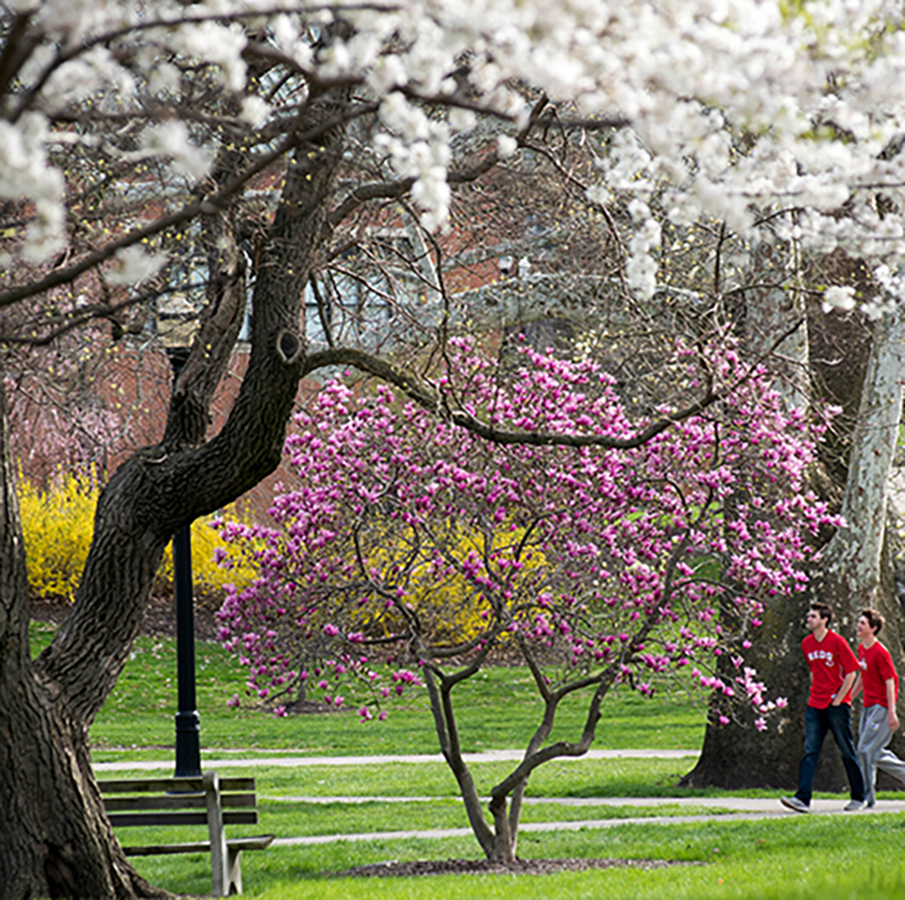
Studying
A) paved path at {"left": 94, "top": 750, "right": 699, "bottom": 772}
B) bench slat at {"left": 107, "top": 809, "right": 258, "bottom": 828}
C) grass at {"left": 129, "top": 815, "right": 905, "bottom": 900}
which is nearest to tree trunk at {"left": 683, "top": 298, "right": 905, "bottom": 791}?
paved path at {"left": 94, "top": 750, "right": 699, "bottom": 772}

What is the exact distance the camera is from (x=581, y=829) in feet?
32.4

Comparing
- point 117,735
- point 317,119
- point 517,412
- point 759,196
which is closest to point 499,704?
point 117,735

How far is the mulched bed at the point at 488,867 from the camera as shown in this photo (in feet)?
26.1

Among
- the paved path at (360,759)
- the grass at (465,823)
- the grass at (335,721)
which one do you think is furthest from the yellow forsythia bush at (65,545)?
the paved path at (360,759)

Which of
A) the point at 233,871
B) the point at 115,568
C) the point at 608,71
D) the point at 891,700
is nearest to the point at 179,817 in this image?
the point at 233,871

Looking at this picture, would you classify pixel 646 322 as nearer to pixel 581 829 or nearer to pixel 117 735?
pixel 581 829

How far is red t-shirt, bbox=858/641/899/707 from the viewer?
10.3m

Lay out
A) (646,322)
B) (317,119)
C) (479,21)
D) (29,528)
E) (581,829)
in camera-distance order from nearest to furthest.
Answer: (479,21), (317,119), (646,322), (581,829), (29,528)

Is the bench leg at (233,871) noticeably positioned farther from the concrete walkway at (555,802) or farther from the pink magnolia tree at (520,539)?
the concrete walkway at (555,802)

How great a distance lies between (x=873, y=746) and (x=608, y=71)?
8.59m

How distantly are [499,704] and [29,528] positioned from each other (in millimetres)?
10546

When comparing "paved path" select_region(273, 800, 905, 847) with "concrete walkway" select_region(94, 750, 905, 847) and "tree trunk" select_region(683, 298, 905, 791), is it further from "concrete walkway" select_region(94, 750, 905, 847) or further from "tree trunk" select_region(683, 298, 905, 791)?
"tree trunk" select_region(683, 298, 905, 791)

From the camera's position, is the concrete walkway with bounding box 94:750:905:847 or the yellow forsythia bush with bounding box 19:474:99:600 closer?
the concrete walkway with bounding box 94:750:905:847

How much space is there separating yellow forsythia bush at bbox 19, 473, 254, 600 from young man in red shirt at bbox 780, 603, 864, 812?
15.4m
